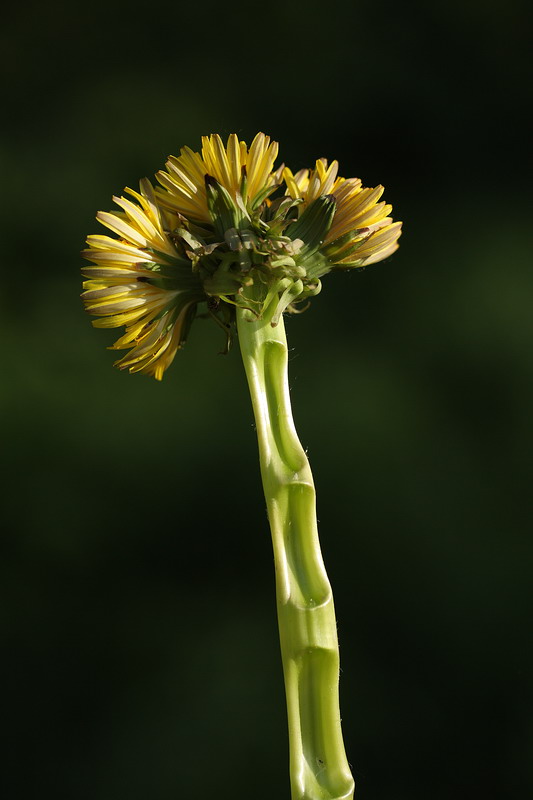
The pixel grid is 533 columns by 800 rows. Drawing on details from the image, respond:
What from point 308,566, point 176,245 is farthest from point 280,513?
point 176,245

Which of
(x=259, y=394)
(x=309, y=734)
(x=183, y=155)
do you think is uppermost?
(x=183, y=155)

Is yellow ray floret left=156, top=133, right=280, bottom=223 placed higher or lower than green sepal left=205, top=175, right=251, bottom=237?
higher

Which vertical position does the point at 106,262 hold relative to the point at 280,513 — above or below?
above

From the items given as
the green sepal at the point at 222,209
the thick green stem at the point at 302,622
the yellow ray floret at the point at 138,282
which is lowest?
the thick green stem at the point at 302,622

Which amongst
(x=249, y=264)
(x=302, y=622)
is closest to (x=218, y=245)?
(x=249, y=264)

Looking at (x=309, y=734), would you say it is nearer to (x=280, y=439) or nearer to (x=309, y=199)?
(x=280, y=439)

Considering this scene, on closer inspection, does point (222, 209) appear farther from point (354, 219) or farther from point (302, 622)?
point (302, 622)

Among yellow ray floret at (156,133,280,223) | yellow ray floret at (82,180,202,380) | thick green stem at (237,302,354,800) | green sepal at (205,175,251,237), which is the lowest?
thick green stem at (237,302,354,800)

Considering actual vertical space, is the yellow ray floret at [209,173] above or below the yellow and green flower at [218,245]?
above
